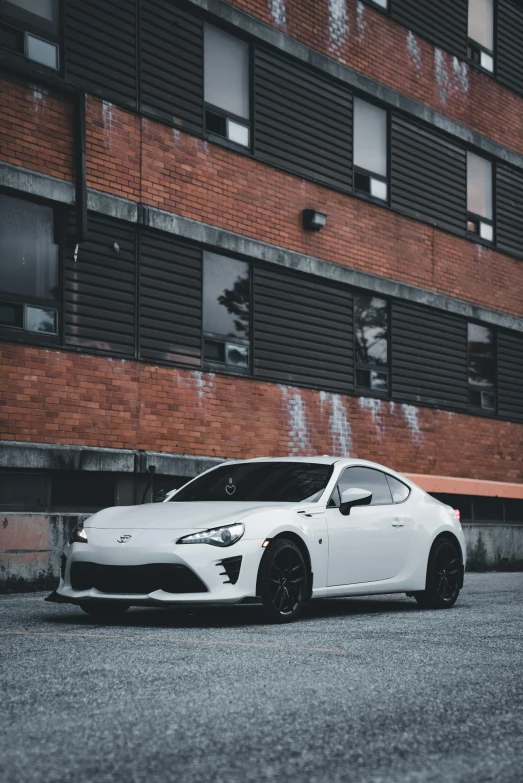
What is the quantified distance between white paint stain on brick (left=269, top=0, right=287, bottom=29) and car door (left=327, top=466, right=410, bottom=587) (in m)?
9.40

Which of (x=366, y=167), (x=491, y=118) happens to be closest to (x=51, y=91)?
(x=366, y=167)

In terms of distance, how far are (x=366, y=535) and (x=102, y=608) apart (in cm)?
228

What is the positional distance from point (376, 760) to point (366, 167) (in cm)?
1631

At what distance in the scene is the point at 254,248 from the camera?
55.1 feet

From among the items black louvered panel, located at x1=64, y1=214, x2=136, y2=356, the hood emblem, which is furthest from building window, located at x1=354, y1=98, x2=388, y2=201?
the hood emblem

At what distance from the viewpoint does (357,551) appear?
9.77 meters

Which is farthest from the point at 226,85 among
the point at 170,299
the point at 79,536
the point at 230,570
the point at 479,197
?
the point at 230,570

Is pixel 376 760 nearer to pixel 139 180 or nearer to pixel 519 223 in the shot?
pixel 139 180

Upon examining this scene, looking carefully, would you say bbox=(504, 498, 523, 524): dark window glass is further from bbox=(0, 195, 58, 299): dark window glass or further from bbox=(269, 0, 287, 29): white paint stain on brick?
bbox=(0, 195, 58, 299): dark window glass

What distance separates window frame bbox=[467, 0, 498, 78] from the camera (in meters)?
22.4

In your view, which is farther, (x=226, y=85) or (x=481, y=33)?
(x=481, y=33)

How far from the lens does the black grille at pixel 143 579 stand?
8.41 meters

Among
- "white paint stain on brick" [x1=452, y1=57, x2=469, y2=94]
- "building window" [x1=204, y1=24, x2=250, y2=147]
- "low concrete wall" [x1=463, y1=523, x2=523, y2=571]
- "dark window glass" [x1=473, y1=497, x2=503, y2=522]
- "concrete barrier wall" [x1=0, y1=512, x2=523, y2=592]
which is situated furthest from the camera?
"white paint stain on brick" [x1=452, y1=57, x2=469, y2=94]

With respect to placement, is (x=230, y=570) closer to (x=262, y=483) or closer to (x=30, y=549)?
(x=262, y=483)
